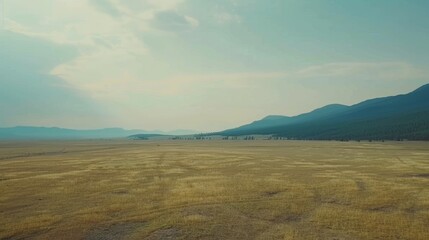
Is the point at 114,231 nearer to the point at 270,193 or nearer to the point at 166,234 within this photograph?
the point at 166,234

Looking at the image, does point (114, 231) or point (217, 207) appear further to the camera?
point (217, 207)

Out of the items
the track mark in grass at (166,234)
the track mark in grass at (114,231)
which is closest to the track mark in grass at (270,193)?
the track mark in grass at (166,234)

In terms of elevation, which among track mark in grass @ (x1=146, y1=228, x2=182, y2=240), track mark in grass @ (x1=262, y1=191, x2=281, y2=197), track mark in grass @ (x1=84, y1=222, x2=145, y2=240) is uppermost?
track mark in grass @ (x1=262, y1=191, x2=281, y2=197)

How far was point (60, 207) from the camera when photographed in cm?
3800

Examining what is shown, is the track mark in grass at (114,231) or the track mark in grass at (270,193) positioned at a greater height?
the track mark in grass at (270,193)

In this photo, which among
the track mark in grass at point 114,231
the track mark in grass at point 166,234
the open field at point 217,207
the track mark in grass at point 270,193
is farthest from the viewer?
the track mark in grass at point 270,193

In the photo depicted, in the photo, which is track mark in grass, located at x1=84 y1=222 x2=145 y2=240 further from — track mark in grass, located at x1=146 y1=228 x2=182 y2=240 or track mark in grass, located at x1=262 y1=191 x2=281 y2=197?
track mark in grass, located at x1=262 y1=191 x2=281 y2=197

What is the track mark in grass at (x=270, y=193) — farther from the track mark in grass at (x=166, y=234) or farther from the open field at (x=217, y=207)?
the track mark in grass at (x=166, y=234)

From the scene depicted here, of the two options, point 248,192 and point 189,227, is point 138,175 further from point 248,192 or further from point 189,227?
point 189,227

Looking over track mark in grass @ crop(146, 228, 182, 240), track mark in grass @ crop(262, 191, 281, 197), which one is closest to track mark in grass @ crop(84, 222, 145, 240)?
track mark in grass @ crop(146, 228, 182, 240)

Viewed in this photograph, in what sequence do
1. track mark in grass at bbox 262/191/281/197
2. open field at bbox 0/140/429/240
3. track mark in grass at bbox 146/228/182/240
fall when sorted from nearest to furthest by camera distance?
track mark in grass at bbox 146/228/182/240, open field at bbox 0/140/429/240, track mark in grass at bbox 262/191/281/197

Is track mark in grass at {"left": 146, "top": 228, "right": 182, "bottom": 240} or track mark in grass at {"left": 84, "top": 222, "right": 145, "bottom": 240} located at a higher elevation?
track mark in grass at {"left": 84, "top": 222, "right": 145, "bottom": 240}

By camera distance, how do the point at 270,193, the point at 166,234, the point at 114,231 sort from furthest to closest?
the point at 270,193
the point at 114,231
the point at 166,234

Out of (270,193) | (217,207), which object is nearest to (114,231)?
(217,207)
